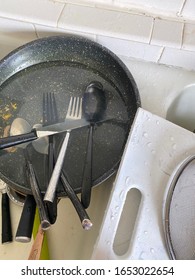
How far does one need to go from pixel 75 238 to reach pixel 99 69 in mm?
289

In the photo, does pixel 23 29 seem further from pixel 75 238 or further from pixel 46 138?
pixel 75 238

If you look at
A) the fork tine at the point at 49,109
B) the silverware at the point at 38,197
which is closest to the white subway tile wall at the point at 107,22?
the fork tine at the point at 49,109

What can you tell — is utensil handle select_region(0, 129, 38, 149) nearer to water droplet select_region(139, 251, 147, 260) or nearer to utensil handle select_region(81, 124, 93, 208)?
utensil handle select_region(81, 124, 93, 208)

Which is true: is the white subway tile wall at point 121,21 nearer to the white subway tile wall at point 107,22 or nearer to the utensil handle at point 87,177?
the white subway tile wall at point 107,22

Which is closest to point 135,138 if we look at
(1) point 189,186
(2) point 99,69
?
(1) point 189,186

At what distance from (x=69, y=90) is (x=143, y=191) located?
24cm

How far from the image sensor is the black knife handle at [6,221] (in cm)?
57

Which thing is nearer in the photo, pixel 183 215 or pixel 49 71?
pixel 183 215

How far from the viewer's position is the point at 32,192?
472 millimetres

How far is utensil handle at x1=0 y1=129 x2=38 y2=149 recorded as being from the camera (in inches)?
18.5

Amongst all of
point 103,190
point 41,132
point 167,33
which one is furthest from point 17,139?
point 167,33

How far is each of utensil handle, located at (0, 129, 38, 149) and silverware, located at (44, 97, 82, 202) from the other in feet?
0.16

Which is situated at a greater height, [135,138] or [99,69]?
[99,69]

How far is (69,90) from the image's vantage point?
543mm
